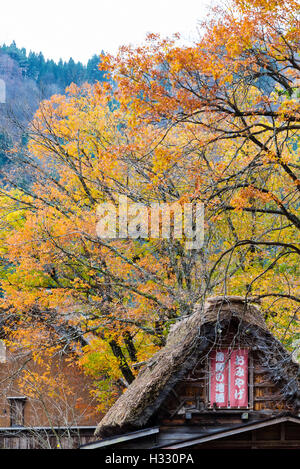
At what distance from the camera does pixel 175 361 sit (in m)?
12.8

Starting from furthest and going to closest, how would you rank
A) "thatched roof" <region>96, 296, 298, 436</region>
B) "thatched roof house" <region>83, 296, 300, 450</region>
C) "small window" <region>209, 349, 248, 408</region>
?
"small window" <region>209, 349, 248, 408</region>, "thatched roof house" <region>83, 296, 300, 450</region>, "thatched roof" <region>96, 296, 298, 436</region>

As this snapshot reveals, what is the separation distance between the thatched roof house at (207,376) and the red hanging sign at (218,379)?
9 centimetres

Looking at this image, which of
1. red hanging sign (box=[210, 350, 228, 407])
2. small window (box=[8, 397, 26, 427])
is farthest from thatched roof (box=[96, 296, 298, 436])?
small window (box=[8, 397, 26, 427])

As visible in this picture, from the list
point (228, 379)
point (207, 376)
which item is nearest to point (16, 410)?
point (207, 376)

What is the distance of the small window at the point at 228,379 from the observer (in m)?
13.2

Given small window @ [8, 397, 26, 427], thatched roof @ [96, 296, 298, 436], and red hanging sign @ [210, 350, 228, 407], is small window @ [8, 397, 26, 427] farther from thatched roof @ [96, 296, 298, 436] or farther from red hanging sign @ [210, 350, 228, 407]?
red hanging sign @ [210, 350, 228, 407]

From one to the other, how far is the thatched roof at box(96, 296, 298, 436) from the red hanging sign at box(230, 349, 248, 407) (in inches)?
26.2

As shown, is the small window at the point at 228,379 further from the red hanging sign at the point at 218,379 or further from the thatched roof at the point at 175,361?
the thatched roof at the point at 175,361

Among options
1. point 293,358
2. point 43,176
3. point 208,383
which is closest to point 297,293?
point 293,358

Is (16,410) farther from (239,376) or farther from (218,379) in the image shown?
(239,376)

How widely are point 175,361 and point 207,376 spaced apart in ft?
3.16

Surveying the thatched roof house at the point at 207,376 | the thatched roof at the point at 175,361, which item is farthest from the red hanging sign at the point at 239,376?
the thatched roof at the point at 175,361

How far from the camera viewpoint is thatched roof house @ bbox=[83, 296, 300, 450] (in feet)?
41.9

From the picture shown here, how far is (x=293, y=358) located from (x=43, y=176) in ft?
46.3
